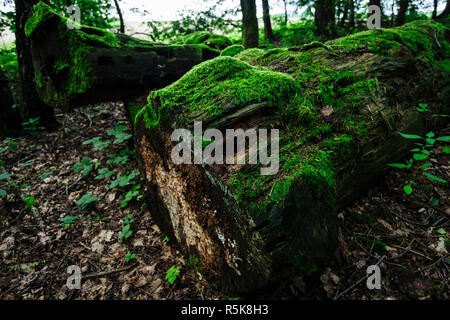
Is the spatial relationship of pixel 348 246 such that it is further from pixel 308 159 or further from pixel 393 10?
pixel 393 10

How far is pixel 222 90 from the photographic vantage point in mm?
2008

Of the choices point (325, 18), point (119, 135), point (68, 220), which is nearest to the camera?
point (68, 220)

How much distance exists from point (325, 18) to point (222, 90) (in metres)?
8.19

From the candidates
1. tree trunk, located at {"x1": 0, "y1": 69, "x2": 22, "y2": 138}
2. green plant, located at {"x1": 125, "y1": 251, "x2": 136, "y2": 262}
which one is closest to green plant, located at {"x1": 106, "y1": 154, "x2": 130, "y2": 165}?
green plant, located at {"x1": 125, "y1": 251, "x2": 136, "y2": 262}

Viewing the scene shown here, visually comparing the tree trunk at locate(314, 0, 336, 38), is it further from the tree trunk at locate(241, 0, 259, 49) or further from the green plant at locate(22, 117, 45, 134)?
the green plant at locate(22, 117, 45, 134)

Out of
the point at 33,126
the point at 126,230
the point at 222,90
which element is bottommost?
the point at 126,230

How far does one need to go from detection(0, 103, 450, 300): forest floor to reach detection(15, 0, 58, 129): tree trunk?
2.15 metres

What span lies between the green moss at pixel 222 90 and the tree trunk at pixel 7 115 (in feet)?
17.2

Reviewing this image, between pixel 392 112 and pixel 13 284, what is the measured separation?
15.7ft

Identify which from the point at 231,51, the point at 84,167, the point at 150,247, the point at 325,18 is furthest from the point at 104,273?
the point at 325,18

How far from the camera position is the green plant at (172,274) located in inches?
92.0

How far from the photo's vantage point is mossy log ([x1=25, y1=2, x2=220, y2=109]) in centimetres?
327

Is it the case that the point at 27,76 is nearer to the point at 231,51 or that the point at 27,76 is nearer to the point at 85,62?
the point at 85,62

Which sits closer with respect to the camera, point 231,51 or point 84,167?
point 84,167
